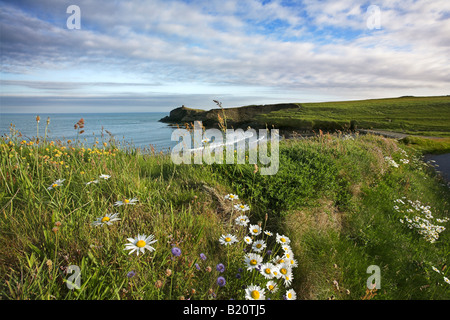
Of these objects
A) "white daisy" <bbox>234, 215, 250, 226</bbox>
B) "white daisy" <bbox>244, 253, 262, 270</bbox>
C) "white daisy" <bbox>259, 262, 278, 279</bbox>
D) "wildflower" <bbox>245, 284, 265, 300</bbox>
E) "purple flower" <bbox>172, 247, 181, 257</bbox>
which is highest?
"purple flower" <bbox>172, 247, 181, 257</bbox>

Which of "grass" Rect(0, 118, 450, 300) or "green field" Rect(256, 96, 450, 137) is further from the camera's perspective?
"green field" Rect(256, 96, 450, 137)

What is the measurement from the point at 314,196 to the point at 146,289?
146 inches

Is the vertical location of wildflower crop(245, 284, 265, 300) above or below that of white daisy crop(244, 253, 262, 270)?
below

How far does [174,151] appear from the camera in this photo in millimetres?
6004

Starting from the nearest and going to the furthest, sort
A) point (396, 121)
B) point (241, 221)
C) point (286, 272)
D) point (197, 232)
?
1. point (286, 272)
2. point (241, 221)
3. point (197, 232)
4. point (396, 121)

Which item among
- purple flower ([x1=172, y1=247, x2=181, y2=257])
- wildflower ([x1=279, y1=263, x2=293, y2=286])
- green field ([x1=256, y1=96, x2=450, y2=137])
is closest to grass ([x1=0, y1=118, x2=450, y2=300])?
wildflower ([x1=279, y1=263, x2=293, y2=286])

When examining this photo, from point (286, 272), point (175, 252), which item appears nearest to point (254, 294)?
point (286, 272)

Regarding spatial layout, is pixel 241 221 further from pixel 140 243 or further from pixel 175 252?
pixel 140 243

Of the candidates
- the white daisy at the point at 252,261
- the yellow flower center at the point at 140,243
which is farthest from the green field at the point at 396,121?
the yellow flower center at the point at 140,243

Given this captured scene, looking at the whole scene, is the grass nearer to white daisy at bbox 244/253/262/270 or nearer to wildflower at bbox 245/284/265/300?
wildflower at bbox 245/284/265/300

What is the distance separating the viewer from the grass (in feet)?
7.43

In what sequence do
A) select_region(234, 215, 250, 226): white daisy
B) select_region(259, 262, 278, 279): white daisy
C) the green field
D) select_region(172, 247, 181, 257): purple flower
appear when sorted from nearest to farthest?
select_region(172, 247, 181, 257): purple flower
select_region(259, 262, 278, 279): white daisy
select_region(234, 215, 250, 226): white daisy
the green field

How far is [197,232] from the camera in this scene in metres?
3.09

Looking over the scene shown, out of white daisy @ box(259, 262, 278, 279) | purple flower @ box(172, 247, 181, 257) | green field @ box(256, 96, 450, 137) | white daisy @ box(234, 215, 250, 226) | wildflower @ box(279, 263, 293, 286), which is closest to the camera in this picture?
purple flower @ box(172, 247, 181, 257)
